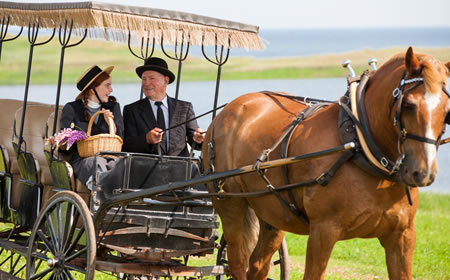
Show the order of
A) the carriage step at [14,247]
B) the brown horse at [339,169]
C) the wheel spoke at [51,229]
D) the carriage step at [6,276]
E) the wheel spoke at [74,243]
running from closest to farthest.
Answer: the brown horse at [339,169] < the wheel spoke at [74,243] < the wheel spoke at [51,229] < the carriage step at [14,247] < the carriage step at [6,276]

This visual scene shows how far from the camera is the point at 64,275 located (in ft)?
20.9

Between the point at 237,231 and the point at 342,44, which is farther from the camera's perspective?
the point at 342,44

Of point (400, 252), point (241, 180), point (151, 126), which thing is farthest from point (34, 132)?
point (400, 252)

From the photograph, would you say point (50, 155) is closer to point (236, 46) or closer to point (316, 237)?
point (236, 46)

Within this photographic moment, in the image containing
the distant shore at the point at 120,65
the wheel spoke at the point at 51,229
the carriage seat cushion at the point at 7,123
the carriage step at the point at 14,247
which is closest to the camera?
the wheel spoke at the point at 51,229

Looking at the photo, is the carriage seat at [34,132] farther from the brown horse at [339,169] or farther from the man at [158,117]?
the brown horse at [339,169]

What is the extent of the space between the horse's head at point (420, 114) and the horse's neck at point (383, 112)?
0.12m

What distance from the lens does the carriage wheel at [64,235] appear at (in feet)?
19.9

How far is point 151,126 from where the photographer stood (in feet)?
22.9

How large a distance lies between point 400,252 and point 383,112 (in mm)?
921

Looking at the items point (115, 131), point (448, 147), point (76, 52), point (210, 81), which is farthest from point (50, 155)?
point (76, 52)

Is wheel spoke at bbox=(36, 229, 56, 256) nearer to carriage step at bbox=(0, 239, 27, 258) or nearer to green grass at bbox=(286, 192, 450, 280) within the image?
carriage step at bbox=(0, 239, 27, 258)

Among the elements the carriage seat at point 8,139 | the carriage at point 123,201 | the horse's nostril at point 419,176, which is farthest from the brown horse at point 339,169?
the carriage seat at point 8,139

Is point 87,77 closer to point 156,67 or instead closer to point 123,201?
point 156,67
